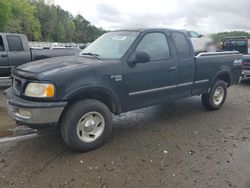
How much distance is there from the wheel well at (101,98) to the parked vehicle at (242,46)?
8.44 metres

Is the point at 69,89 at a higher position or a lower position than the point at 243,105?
higher

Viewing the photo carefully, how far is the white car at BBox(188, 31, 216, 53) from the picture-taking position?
248 inches

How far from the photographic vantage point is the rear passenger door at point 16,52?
9172 mm

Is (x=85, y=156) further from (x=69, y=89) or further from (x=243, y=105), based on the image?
(x=243, y=105)

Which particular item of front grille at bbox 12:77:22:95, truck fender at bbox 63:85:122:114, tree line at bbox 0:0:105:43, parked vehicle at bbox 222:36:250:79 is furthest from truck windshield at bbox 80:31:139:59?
tree line at bbox 0:0:105:43

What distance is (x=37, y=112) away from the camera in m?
3.71

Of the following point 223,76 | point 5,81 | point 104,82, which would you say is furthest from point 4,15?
point 104,82

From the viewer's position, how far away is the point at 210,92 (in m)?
6.41

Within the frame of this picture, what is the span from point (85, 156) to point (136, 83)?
4.99ft

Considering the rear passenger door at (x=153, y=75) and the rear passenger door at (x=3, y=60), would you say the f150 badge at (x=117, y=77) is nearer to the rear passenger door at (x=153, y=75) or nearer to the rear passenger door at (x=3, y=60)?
the rear passenger door at (x=153, y=75)

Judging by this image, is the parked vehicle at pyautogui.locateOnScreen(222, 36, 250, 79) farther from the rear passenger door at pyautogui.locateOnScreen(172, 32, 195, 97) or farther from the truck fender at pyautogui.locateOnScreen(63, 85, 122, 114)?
the truck fender at pyautogui.locateOnScreen(63, 85, 122, 114)

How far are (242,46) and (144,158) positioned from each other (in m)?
10.3

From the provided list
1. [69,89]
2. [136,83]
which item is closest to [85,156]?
[69,89]

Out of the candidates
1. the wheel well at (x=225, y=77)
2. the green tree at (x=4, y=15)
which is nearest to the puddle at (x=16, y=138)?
the wheel well at (x=225, y=77)
